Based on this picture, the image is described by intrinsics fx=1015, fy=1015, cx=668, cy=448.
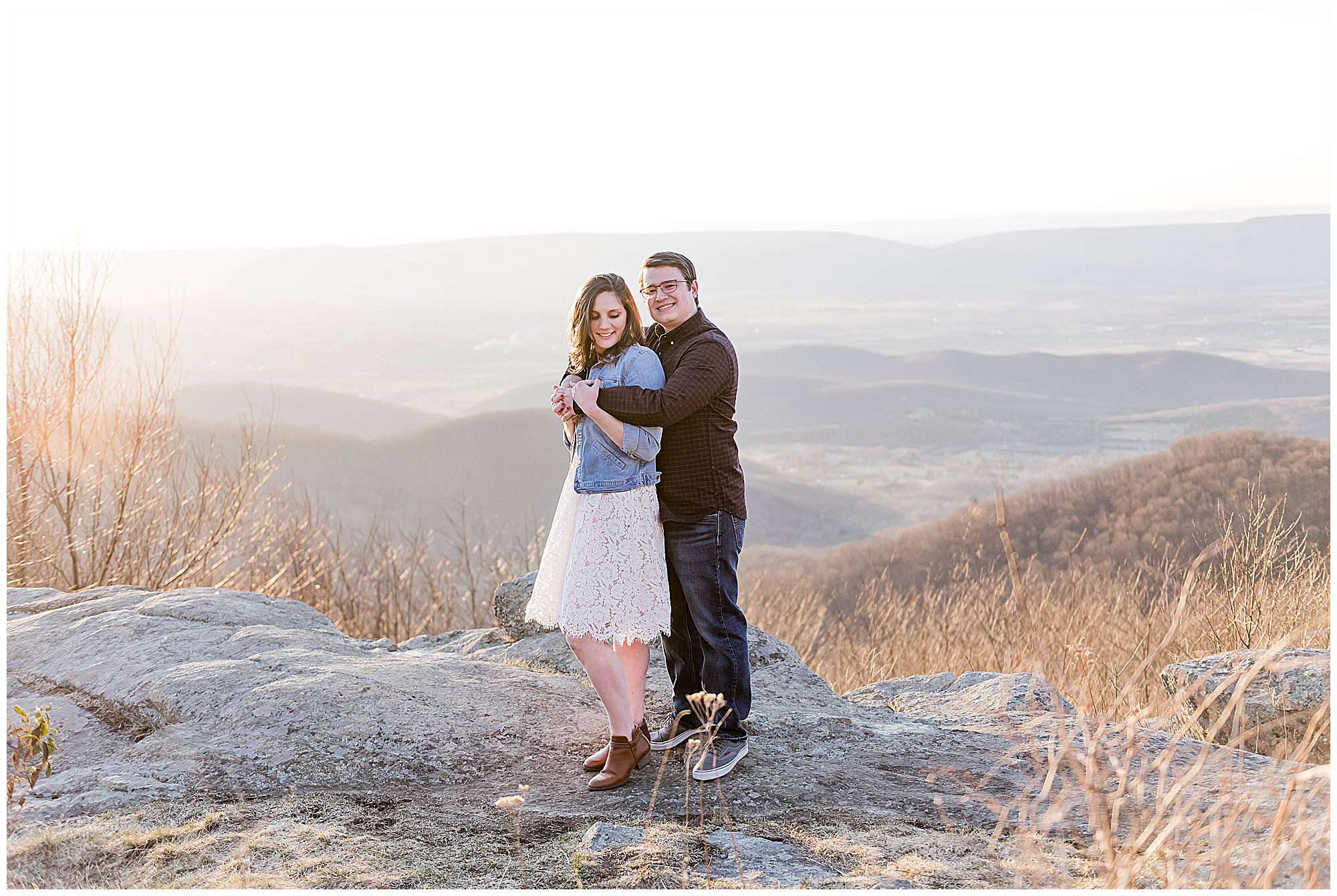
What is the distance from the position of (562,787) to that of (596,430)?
1486 mm

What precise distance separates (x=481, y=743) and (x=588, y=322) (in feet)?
6.45

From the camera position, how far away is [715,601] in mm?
4219

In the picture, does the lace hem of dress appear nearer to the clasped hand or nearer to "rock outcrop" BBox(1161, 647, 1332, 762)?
the clasped hand

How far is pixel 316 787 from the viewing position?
4145mm

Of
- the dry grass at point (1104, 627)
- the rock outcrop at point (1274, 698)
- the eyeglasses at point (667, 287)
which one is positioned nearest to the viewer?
the eyeglasses at point (667, 287)

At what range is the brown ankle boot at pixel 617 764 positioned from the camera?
4105 millimetres

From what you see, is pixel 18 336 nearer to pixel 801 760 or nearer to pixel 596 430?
pixel 596 430

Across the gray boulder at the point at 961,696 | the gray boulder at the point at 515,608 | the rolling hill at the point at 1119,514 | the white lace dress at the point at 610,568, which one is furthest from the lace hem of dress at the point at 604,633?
the rolling hill at the point at 1119,514

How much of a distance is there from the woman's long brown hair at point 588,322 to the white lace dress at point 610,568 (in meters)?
0.44

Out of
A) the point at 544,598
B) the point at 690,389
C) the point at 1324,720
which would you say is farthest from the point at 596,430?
the point at 1324,720

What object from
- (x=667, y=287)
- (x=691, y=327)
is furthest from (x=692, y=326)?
(x=667, y=287)

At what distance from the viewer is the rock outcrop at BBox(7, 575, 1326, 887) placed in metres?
3.76

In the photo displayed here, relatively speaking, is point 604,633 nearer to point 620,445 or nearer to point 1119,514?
point 620,445

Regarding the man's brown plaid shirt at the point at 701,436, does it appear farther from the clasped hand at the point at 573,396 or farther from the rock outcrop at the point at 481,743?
the rock outcrop at the point at 481,743
